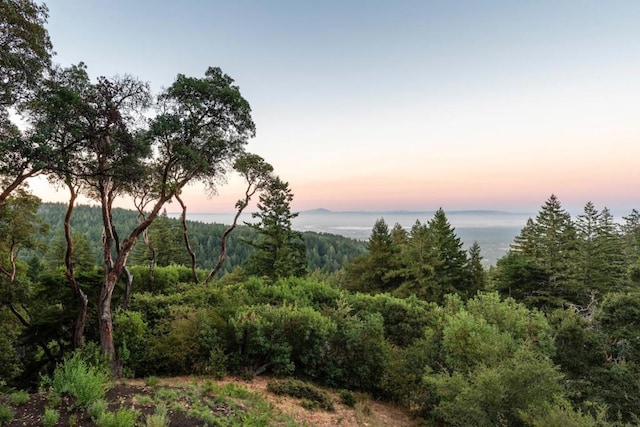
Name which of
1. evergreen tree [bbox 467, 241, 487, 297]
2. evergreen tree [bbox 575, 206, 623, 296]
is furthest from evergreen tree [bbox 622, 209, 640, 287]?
evergreen tree [bbox 467, 241, 487, 297]

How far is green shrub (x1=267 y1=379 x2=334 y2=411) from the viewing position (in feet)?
25.7

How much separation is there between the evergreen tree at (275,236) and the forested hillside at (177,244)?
42.4ft

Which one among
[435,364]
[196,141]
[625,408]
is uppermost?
[196,141]

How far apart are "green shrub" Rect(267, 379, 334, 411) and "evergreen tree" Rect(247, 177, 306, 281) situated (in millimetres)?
13763

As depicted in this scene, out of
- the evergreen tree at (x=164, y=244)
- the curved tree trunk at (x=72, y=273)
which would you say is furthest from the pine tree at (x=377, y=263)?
the curved tree trunk at (x=72, y=273)

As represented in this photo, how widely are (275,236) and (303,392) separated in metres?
15.3

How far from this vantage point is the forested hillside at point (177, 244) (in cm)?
3110

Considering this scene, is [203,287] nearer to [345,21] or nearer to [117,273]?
[117,273]

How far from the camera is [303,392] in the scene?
816cm

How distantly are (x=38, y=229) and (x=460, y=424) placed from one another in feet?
57.1

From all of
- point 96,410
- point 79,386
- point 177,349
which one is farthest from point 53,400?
point 177,349

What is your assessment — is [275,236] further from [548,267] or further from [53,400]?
[548,267]

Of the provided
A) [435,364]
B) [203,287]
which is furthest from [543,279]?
[203,287]

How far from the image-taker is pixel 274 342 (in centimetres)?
953
